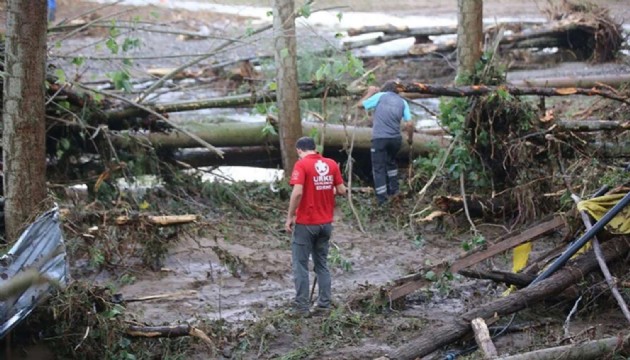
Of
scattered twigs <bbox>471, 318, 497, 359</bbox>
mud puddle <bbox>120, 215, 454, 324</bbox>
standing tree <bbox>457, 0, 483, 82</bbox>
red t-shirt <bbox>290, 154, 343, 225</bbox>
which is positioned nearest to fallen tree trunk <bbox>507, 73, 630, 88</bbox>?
standing tree <bbox>457, 0, 483, 82</bbox>

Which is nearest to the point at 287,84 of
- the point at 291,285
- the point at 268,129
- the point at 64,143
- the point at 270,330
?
the point at 268,129

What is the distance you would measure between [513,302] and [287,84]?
579 centimetres

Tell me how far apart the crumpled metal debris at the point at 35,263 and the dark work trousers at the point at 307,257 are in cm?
211

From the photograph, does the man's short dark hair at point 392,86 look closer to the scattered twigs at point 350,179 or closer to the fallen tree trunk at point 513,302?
the scattered twigs at point 350,179

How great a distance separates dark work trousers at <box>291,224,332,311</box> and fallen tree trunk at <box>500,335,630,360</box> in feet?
8.41

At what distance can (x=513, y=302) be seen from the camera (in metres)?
7.75

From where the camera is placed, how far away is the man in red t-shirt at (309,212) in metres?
8.62

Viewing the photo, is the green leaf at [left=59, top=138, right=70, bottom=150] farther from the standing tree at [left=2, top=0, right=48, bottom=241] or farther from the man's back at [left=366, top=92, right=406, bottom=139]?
the man's back at [left=366, top=92, right=406, bottom=139]

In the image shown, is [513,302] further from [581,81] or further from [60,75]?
[581,81]

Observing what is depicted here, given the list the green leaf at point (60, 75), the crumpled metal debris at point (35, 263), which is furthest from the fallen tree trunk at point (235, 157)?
the crumpled metal debris at point (35, 263)

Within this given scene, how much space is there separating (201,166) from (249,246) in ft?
8.24

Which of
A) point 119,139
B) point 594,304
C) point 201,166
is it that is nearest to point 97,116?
point 119,139

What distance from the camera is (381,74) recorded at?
18531 millimetres

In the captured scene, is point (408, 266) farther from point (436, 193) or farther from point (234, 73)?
point (234, 73)
